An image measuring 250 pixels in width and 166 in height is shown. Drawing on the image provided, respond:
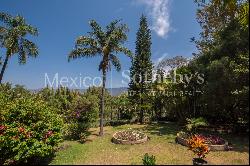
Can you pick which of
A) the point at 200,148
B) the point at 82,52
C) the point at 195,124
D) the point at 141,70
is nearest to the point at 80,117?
the point at 82,52

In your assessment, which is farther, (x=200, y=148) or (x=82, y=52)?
(x=82, y=52)

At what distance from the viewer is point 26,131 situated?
608 inches

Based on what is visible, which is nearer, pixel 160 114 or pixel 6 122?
pixel 6 122

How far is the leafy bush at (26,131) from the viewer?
49.5 feet

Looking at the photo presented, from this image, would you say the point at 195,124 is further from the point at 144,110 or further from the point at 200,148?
the point at 144,110

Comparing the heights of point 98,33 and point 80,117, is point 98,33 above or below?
Answer: above

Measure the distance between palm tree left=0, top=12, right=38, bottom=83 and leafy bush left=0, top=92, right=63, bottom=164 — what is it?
32.1 feet

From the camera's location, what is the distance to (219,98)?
19.1m

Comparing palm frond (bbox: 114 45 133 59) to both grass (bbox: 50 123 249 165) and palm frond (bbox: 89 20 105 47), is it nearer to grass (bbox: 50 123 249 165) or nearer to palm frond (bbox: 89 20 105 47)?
palm frond (bbox: 89 20 105 47)

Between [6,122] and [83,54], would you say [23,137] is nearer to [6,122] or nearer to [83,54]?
[6,122]

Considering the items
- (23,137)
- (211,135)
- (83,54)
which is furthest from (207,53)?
(23,137)

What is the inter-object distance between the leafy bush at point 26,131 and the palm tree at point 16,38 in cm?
980

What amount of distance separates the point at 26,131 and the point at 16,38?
14.1 m

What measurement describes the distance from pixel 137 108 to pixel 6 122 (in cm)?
1917
